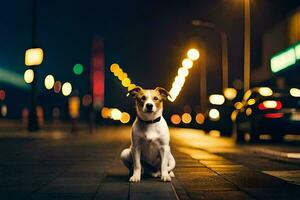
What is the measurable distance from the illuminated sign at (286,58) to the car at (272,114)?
1383 centimetres

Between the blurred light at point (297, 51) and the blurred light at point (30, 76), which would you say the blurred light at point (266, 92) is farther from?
the blurred light at point (30, 76)

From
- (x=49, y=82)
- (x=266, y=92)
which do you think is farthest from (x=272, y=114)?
(x=49, y=82)

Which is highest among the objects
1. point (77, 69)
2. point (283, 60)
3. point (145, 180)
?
point (283, 60)

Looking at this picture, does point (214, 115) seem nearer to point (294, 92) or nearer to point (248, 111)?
point (248, 111)

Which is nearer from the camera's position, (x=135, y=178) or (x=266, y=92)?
(x=135, y=178)

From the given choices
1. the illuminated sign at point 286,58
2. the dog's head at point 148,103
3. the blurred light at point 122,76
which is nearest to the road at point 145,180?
the dog's head at point 148,103

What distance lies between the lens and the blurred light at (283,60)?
A: 33.5m

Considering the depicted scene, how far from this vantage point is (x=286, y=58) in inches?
1366

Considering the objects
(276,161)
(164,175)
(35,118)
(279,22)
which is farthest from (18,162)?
(279,22)

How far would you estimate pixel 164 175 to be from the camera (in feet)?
26.3

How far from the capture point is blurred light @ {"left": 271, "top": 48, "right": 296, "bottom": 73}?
33.5 metres

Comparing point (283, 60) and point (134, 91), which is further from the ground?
point (283, 60)

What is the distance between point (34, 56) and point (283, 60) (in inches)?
618

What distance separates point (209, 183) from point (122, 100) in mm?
113089
